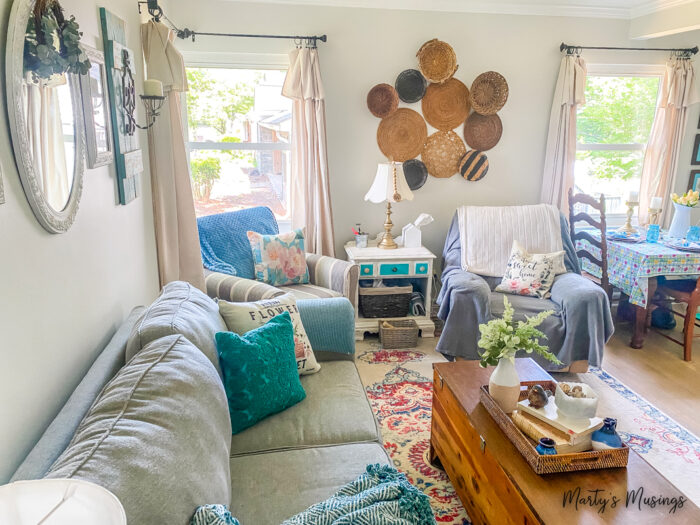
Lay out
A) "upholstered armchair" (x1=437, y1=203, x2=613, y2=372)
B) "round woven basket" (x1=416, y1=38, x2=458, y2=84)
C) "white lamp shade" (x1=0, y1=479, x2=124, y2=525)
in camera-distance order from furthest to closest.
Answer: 1. "round woven basket" (x1=416, y1=38, x2=458, y2=84)
2. "upholstered armchair" (x1=437, y1=203, x2=613, y2=372)
3. "white lamp shade" (x1=0, y1=479, x2=124, y2=525)

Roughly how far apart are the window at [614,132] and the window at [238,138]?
7.87 ft

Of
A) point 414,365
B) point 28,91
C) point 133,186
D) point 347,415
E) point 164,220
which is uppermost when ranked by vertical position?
point 28,91

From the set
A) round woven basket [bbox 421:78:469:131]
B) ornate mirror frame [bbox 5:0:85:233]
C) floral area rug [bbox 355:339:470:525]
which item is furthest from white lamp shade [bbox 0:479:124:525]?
round woven basket [bbox 421:78:469:131]

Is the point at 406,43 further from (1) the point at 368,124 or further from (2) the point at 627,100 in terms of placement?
(2) the point at 627,100

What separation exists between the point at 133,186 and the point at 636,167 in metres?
3.94

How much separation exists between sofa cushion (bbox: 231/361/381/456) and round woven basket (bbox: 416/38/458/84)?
255cm

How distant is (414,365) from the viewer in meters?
3.22

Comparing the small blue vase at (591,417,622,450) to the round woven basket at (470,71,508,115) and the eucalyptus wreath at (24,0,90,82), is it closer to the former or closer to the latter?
the eucalyptus wreath at (24,0,90,82)

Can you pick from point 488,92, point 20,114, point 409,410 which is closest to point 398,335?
point 409,410

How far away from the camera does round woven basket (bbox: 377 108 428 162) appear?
12.3ft

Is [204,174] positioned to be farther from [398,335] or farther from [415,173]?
[398,335]

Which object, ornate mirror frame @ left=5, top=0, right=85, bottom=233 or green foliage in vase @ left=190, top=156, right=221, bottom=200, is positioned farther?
green foliage in vase @ left=190, top=156, right=221, bottom=200

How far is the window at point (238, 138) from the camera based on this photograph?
361cm

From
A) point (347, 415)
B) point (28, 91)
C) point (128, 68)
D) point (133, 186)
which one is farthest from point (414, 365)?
point (28, 91)
